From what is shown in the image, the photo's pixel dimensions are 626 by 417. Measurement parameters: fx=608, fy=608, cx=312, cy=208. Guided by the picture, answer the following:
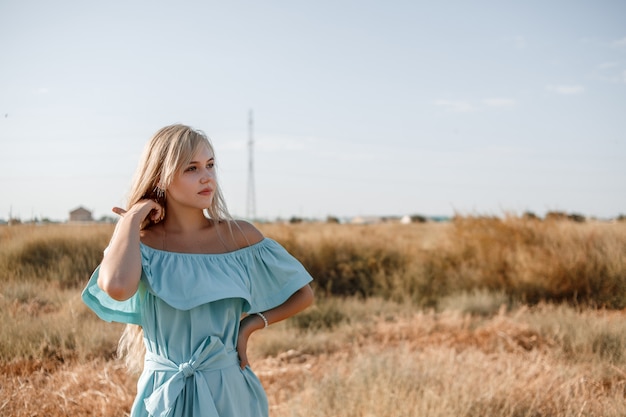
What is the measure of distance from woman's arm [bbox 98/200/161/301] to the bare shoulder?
0.42m

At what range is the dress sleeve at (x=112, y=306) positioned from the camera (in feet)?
8.48

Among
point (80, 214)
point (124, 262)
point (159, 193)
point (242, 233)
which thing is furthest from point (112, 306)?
point (80, 214)

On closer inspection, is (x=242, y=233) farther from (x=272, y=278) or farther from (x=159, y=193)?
(x=159, y=193)

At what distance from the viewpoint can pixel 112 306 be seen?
102 inches

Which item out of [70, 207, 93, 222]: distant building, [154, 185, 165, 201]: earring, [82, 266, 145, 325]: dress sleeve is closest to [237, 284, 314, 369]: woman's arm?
[82, 266, 145, 325]: dress sleeve

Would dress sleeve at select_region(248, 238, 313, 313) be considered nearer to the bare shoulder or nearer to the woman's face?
the bare shoulder

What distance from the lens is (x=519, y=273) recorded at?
1132 cm

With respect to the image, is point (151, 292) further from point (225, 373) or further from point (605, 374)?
point (605, 374)

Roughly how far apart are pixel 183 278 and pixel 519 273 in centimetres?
991

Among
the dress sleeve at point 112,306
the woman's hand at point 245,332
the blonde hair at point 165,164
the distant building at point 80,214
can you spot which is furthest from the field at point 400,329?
the blonde hair at point 165,164

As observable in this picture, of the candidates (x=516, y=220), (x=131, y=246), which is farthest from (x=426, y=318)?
(x=131, y=246)

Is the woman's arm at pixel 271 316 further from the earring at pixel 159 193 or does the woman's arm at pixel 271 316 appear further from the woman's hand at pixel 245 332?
the earring at pixel 159 193

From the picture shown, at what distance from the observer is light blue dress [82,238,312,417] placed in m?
2.37

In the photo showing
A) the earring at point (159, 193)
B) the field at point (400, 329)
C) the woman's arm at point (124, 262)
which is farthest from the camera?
the field at point (400, 329)
